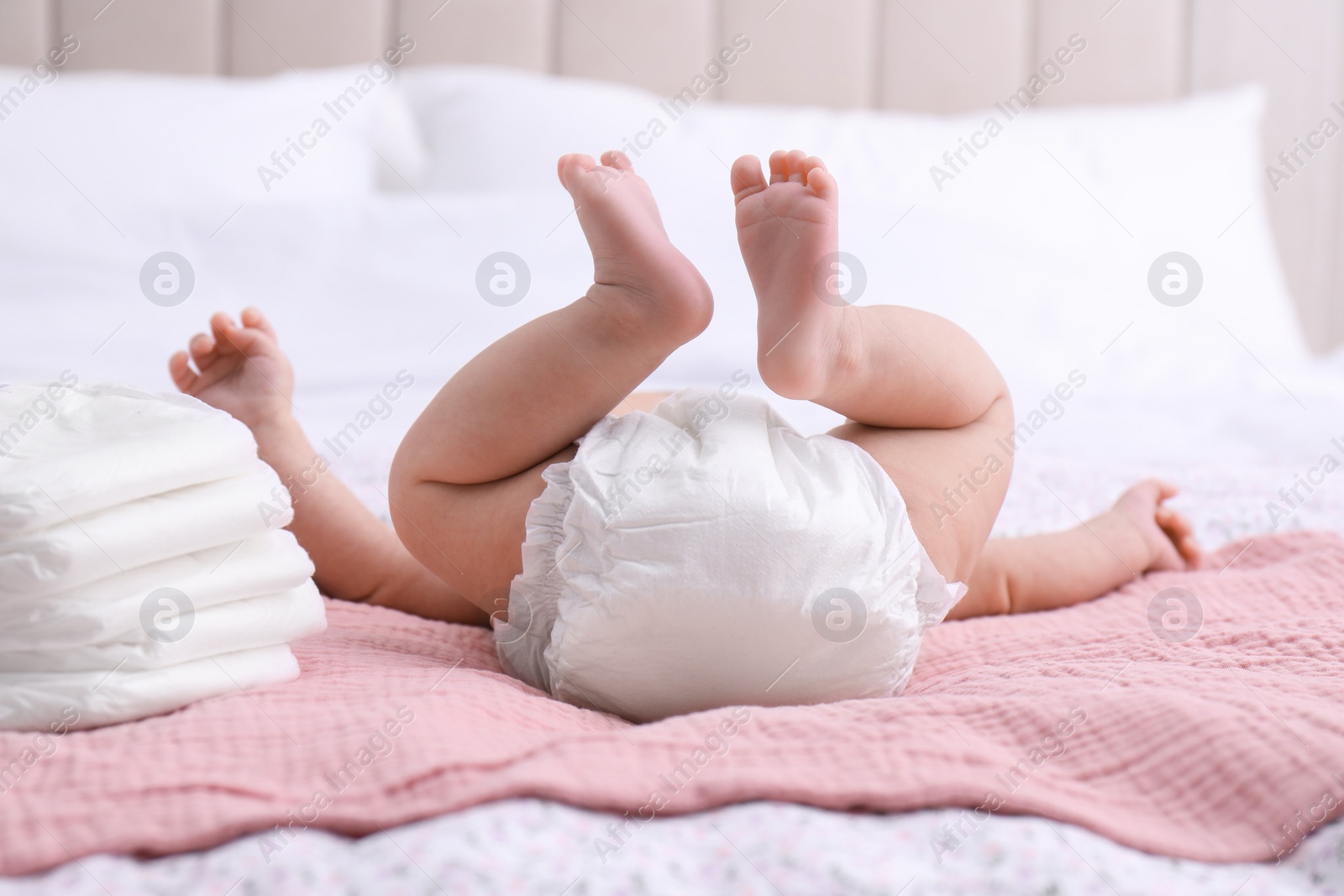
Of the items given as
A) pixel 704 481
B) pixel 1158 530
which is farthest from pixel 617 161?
pixel 1158 530

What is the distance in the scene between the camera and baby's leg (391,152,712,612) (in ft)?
2.50

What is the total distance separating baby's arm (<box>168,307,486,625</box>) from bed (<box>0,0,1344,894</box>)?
9 cm

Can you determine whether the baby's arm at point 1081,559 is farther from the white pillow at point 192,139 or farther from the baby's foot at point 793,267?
the white pillow at point 192,139

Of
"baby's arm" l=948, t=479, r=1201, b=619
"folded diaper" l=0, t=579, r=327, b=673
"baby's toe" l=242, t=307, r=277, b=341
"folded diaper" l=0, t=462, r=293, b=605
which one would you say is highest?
"baby's toe" l=242, t=307, r=277, b=341

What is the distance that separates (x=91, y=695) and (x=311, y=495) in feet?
1.32

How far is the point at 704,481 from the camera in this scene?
0.70 meters

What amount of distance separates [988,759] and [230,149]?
1.65 metres

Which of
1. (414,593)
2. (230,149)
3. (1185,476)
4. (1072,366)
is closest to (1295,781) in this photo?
(414,593)

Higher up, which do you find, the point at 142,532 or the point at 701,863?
the point at 142,532

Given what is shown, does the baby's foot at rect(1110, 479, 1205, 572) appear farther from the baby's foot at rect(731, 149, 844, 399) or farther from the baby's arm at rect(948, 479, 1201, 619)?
the baby's foot at rect(731, 149, 844, 399)

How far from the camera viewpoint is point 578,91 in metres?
2.00

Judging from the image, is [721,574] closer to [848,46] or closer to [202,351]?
[202,351]

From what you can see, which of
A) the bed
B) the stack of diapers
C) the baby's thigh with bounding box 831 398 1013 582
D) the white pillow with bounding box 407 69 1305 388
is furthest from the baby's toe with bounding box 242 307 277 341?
the white pillow with bounding box 407 69 1305 388

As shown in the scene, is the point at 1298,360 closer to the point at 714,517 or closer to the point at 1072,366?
the point at 1072,366
